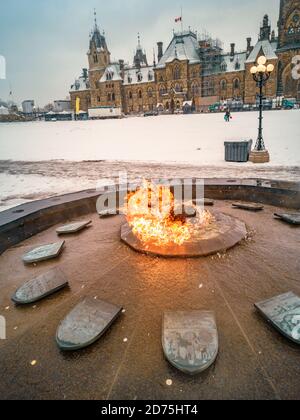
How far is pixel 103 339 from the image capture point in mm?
2225

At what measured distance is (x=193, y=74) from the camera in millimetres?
60375

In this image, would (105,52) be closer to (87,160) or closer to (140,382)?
(87,160)

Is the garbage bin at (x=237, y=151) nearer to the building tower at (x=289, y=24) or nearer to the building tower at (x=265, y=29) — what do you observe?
the building tower at (x=289, y=24)

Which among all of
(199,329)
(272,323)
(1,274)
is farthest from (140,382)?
(1,274)

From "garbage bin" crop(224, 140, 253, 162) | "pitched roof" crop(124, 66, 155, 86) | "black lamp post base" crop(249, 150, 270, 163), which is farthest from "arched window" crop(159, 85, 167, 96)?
"black lamp post base" crop(249, 150, 270, 163)

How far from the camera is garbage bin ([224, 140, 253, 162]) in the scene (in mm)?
12484

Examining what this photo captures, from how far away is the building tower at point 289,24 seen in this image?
49.5 metres

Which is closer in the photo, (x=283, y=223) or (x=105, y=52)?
(x=283, y=223)

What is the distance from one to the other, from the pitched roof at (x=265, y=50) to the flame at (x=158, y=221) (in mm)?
60725

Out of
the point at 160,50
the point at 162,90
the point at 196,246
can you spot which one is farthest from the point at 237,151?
the point at 160,50

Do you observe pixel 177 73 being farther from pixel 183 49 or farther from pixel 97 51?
pixel 97 51

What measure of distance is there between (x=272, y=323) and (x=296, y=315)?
A: 0.70 feet

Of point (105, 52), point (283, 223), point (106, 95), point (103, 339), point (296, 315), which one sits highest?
point (105, 52)
